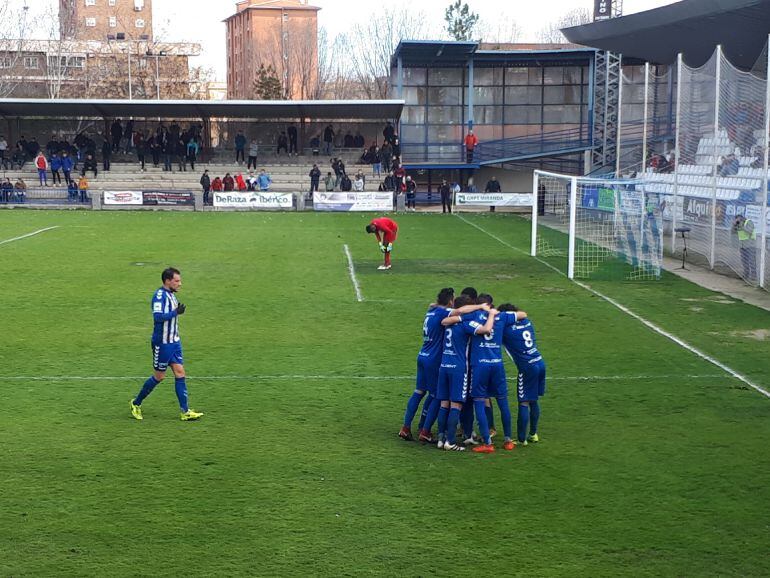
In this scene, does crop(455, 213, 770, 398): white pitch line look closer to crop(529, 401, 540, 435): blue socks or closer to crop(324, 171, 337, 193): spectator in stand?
crop(529, 401, 540, 435): blue socks

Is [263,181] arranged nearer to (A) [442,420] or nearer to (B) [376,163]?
(B) [376,163]

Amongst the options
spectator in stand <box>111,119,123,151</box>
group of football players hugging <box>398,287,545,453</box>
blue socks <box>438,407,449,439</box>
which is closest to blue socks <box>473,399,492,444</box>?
group of football players hugging <box>398,287,545,453</box>

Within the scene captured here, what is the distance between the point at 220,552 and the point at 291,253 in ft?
73.9

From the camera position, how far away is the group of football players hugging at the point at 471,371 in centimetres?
1045

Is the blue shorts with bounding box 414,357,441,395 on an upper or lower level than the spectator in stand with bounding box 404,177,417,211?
lower

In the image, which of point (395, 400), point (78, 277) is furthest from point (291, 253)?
point (395, 400)

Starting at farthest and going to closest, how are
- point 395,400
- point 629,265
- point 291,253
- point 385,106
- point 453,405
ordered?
point 385,106 < point 291,253 < point 629,265 < point 395,400 < point 453,405

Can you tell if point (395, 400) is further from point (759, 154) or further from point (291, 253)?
point (291, 253)

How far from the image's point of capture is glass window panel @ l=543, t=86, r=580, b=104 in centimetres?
6034

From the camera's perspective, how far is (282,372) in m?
14.7

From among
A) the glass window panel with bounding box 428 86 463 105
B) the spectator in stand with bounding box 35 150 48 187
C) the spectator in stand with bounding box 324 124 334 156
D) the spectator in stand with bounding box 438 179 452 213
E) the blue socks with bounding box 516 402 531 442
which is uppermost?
the glass window panel with bounding box 428 86 463 105

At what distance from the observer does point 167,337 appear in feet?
38.1

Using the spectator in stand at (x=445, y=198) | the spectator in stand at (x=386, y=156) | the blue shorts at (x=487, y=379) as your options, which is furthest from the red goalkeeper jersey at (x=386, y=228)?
the spectator in stand at (x=386, y=156)

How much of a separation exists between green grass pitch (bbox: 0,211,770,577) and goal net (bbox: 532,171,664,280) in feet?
14.0
